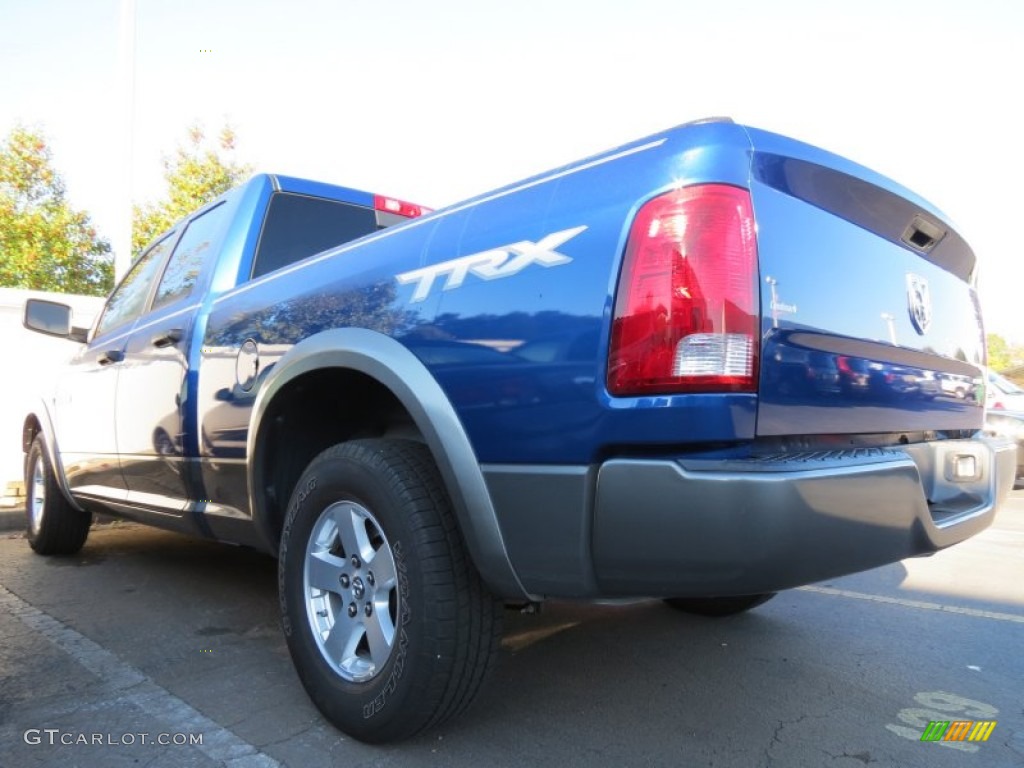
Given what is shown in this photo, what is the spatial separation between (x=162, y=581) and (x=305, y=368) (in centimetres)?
249

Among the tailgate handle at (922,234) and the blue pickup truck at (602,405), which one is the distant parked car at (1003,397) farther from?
the tailgate handle at (922,234)

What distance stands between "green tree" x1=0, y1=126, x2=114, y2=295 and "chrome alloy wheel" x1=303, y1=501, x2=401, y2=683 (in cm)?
1657

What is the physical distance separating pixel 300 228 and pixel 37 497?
118 inches

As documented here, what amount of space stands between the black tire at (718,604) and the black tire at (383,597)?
1.56 metres

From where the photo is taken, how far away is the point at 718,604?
3.40 meters

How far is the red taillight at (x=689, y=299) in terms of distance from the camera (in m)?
1.63

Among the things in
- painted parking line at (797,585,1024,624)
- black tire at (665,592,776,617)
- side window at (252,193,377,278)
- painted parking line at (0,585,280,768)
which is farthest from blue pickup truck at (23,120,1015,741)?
painted parking line at (797,585,1024,624)

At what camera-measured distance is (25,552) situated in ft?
16.5

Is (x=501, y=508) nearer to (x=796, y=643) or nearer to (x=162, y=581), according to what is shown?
(x=796, y=643)

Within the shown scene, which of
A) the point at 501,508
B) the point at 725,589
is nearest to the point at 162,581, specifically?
the point at 501,508

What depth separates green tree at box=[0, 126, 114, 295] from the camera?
51.3 feet

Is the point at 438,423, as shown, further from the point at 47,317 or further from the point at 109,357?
the point at 47,317

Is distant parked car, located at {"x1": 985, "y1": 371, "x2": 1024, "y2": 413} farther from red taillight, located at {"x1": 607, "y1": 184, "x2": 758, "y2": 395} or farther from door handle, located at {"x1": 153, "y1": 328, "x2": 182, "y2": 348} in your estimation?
door handle, located at {"x1": 153, "y1": 328, "x2": 182, "y2": 348}

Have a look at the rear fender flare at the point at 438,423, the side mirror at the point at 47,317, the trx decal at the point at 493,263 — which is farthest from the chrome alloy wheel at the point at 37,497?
the trx decal at the point at 493,263
